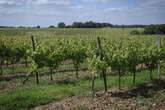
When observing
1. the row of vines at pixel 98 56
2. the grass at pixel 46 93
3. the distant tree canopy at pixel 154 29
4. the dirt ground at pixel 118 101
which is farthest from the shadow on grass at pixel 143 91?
the distant tree canopy at pixel 154 29

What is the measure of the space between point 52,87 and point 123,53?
153 inches

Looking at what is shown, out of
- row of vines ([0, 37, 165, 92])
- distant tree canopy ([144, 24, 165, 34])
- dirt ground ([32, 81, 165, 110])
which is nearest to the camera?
dirt ground ([32, 81, 165, 110])

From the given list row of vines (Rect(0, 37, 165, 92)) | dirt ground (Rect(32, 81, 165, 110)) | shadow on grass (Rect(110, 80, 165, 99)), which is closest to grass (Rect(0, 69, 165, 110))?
shadow on grass (Rect(110, 80, 165, 99))

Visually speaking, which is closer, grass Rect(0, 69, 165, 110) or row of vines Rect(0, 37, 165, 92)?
grass Rect(0, 69, 165, 110)

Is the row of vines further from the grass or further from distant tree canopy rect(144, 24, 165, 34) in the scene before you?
distant tree canopy rect(144, 24, 165, 34)

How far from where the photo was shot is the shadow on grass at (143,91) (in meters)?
6.83

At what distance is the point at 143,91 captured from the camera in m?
7.34

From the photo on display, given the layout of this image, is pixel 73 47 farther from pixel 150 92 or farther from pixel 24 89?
pixel 150 92

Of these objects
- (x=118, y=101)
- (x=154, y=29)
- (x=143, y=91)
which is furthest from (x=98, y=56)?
(x=154, y=29)

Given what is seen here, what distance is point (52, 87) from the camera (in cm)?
784

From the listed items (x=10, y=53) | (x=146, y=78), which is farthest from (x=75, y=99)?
(x=10, y=53)

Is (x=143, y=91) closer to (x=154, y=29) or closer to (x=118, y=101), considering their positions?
(x=118, y=101)

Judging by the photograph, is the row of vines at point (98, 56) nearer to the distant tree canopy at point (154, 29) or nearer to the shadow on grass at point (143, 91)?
the shadow on grass at point (143, 91)

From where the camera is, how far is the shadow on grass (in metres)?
6.83
